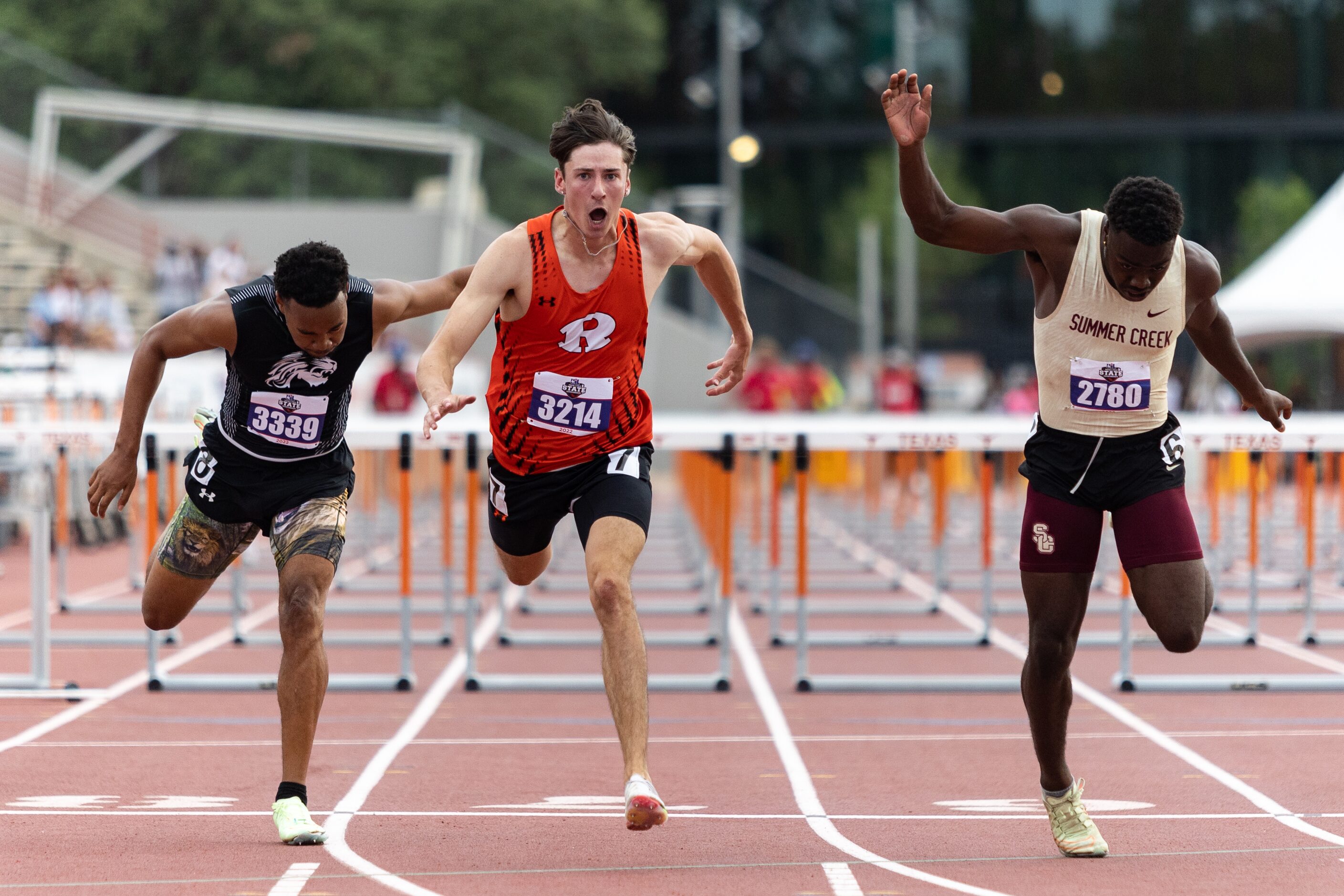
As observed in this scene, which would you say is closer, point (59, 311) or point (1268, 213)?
point (59, 311)

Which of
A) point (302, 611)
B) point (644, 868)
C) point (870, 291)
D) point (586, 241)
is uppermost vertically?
point (870, 291)

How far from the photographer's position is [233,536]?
606cm

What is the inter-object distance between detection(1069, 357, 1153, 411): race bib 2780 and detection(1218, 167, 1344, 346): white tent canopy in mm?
15141

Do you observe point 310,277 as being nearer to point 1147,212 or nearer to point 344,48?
point 1147,212

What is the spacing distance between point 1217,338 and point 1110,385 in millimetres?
523

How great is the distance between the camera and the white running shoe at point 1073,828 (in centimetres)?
539

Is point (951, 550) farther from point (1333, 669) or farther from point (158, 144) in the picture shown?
point (158, 144)

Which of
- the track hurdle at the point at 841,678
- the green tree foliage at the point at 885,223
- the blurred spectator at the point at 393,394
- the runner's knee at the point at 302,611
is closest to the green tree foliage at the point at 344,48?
the green tree foliage at the point at 885,223

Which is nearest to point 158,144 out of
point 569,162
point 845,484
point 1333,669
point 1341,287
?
point 845,484

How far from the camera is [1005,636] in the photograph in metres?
11.4

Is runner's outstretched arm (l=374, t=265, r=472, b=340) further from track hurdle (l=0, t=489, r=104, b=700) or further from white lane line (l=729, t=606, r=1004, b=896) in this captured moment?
track hurdle (l=0, t=489, r=104, b=700)

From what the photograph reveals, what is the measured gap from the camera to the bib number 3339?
230 inches

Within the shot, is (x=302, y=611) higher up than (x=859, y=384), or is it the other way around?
(x=859, y=384)

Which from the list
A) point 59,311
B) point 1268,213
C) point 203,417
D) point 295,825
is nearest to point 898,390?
point 59,311
